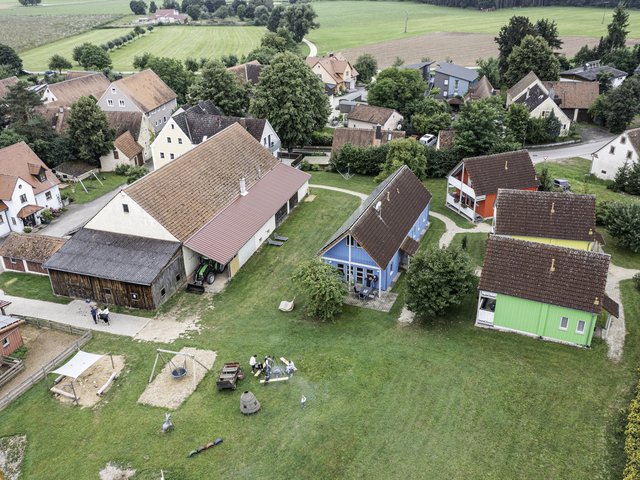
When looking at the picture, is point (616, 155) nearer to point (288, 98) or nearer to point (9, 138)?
point (288, 98)

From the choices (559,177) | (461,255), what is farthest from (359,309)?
(559,177)

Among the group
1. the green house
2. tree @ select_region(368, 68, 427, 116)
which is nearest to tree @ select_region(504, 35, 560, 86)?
tree @ select_region(368, 68, 427, 116)

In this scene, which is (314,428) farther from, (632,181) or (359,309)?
(632,181)

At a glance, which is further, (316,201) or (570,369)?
(316,201)

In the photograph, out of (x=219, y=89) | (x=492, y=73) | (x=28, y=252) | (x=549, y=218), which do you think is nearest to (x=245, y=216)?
(x=28, y=252)

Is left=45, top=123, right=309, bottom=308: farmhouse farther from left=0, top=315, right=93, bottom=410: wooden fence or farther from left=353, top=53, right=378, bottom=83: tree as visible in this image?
left=353, top=53, right=378, bottom=83: tree
